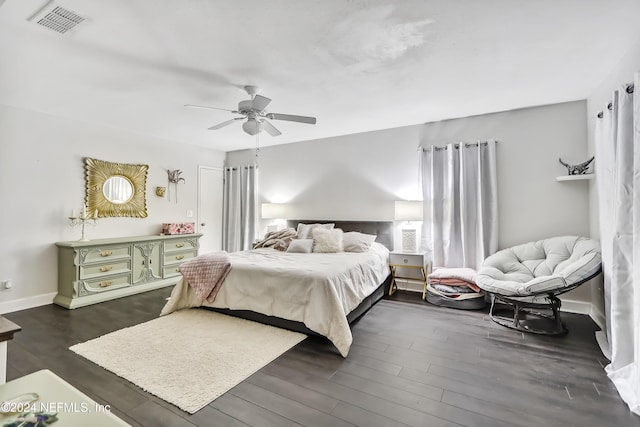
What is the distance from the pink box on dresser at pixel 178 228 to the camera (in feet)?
17.0

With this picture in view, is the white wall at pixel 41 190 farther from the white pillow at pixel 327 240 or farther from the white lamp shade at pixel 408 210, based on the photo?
the white lamp shade at pixel 408 210

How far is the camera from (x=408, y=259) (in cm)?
427

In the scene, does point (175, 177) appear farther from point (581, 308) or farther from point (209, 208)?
point (581, 308)

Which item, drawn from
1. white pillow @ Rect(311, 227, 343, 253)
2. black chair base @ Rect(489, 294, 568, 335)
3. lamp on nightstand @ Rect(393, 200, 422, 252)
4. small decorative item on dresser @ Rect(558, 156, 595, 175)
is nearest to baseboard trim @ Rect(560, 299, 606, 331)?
black chair base @ Rect(489, 294, 568, 335)

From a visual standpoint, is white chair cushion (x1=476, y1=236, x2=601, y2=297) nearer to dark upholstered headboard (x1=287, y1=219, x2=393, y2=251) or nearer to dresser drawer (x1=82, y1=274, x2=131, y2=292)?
dark upholstered headboard (x1=287, y1=219, x2=393, y2=251)

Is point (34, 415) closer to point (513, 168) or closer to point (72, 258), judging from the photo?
point (72, 258)

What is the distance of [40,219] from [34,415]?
4.20m

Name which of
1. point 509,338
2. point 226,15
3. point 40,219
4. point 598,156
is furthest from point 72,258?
point 598,156

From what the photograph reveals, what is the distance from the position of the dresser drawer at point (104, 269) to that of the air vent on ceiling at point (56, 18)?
2.97 m

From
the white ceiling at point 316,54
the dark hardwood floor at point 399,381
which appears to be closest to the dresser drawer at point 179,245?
the dark hardwood floor at point 399,381

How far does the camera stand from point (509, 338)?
2.87 metres

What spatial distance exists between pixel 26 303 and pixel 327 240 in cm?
397

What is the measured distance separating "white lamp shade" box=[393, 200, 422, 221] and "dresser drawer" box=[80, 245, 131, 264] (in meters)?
4.06

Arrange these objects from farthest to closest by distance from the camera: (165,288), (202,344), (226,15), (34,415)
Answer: (165,288) → (202,344) → (226,15) → (34,415)
